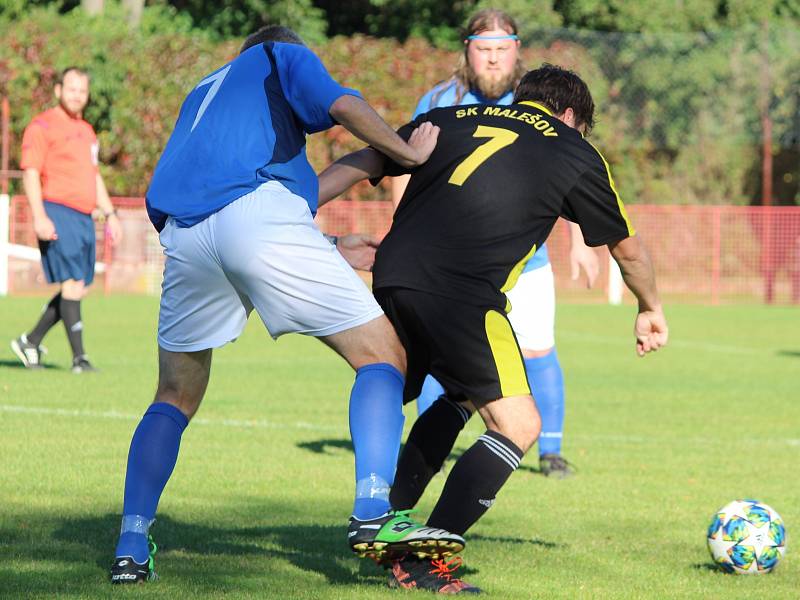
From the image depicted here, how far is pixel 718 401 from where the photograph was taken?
11.2 meters

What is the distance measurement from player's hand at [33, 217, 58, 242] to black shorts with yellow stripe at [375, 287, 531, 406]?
6555 mm

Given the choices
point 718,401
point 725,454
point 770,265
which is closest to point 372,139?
point 725,454

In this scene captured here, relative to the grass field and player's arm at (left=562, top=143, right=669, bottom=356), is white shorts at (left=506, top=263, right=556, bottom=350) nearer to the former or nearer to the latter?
the grass field

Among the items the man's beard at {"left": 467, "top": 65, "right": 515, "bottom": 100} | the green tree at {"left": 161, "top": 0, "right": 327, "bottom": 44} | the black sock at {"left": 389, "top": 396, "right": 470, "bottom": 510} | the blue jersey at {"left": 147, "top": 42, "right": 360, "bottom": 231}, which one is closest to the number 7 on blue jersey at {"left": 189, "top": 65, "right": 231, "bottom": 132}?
the blue jersey at {"left": 147, "top": 42, "right": 360, "bottom": 231}

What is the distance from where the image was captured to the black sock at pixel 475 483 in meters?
4.56

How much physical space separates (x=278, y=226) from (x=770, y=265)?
76.4ft

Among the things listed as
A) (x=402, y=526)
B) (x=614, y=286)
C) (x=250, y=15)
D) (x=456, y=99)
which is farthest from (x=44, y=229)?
(x=250, y=15)

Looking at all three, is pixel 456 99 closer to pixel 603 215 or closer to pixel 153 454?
pixel 603 215

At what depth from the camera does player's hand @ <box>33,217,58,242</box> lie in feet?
35.0

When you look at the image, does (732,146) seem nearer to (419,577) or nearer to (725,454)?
(725,454)

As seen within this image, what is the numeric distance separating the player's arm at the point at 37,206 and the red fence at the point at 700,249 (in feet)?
47.2

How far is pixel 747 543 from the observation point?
5.17m

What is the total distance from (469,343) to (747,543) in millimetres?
1407

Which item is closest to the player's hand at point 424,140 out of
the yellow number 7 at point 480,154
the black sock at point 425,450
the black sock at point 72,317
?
the yellow number 7 at point 480,154
